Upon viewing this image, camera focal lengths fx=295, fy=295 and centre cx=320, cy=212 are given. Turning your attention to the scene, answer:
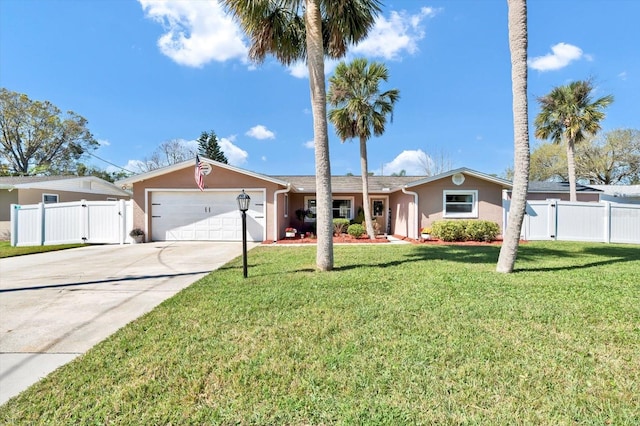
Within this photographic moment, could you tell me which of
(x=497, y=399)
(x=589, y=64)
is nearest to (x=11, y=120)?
(x=497, y=399)

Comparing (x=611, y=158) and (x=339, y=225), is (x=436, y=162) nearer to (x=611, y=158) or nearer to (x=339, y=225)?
(x=611, y=158)

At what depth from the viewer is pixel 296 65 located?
323 inches

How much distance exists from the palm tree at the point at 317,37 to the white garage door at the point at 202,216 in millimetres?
6538

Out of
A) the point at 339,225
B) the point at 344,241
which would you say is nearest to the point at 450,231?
the point at 344,241

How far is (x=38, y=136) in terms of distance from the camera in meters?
29.7

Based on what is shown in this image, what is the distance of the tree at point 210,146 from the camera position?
120 ft

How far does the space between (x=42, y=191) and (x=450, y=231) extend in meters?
20.0

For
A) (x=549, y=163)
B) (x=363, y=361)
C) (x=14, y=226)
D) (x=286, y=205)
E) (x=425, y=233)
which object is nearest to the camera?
(x=363, y=361)

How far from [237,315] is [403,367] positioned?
7.41 ft

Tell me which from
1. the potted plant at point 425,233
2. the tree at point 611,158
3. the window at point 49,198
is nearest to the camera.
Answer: the potted plant at point 425,233

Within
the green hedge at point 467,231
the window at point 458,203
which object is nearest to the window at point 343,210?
the window at point 458,203

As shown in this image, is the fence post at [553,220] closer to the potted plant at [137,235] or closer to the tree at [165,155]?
the potted plant at [137,235]

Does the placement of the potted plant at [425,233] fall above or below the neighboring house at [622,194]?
below

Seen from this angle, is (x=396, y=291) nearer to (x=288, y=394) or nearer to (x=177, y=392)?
(x=288, y=394)
